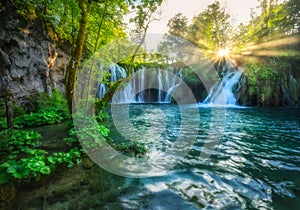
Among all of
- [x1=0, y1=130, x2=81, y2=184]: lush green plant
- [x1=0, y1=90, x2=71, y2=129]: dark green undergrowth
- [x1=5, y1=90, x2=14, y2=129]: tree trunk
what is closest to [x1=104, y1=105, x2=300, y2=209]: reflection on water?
[x1=0, y1=130, x2=81, y2=184]: lush green plant

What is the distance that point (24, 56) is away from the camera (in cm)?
792

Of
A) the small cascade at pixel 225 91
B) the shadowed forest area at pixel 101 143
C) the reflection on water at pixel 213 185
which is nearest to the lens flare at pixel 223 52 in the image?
the small cascade at pixel 225 91

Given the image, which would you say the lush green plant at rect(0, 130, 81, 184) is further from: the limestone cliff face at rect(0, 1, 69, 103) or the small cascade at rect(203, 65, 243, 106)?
the small cascade at rect(203, 65, 243, 106)

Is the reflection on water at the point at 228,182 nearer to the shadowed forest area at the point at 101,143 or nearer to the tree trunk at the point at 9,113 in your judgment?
the shadowed forest area at the point at 101,143

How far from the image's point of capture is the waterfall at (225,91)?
18.5 m

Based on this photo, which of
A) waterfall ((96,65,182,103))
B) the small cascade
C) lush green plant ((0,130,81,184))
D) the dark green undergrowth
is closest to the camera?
lush green plant ((0,130,81,184))

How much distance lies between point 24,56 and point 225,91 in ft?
63.4

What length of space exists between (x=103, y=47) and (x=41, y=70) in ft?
13.3

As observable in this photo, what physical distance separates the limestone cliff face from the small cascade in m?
16.9

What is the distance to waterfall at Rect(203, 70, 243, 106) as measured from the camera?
18.5 meters

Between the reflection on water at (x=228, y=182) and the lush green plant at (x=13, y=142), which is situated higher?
the lush green plant at (x=13, y=142)

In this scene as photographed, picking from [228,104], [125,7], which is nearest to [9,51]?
[125,7]

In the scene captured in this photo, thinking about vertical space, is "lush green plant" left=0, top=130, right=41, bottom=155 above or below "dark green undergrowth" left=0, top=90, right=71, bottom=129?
below

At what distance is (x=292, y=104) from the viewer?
51.5 ft
